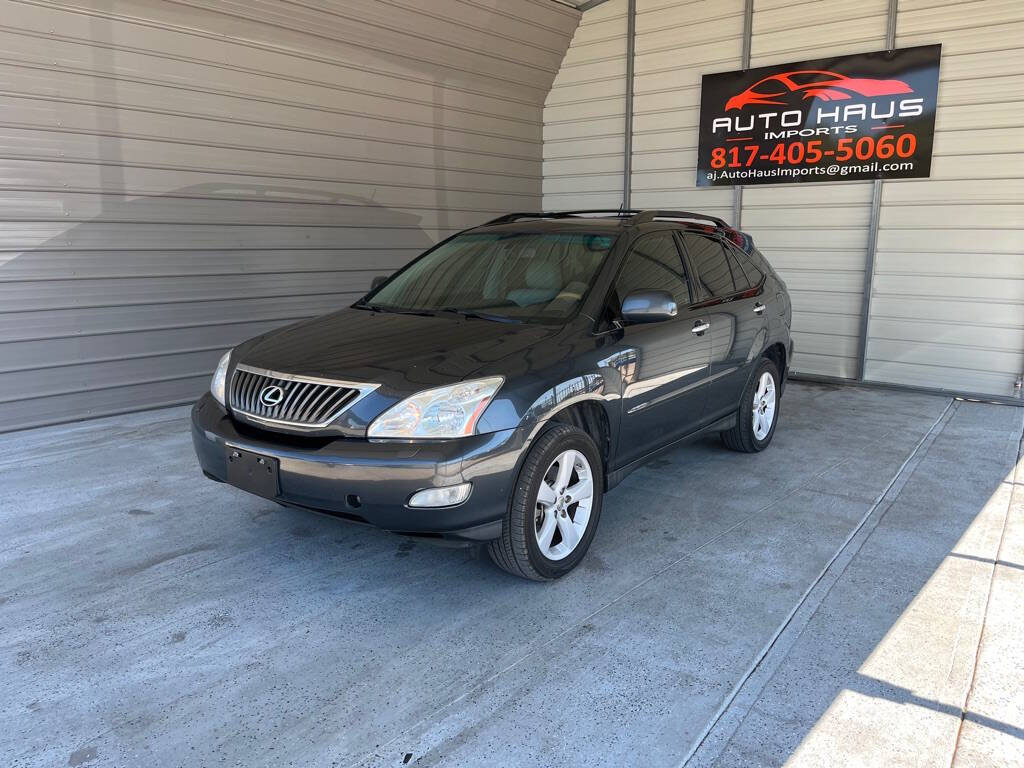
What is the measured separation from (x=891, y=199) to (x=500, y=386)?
6.12 m

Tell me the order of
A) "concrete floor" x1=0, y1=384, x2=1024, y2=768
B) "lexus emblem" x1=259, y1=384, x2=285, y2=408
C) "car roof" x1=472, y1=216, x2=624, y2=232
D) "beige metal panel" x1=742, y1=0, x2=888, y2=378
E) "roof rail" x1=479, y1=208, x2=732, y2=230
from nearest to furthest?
"concrete floor" x1=0, y1=384, x2=1024, y2=768 → "lexus emblem" x1=259, y1=384, x2=285, y2=408 → "car roof" x1=472, y1=216, x2=624, y2=232 → "roof rail" x1=479, y1=208, x2=732, y2=230 → "beige metal panel" x1=742, y1=0, x2=888, y2=378

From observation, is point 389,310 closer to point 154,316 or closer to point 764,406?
point 764,406

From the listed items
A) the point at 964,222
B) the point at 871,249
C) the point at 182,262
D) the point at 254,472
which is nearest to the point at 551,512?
the point at 254,472

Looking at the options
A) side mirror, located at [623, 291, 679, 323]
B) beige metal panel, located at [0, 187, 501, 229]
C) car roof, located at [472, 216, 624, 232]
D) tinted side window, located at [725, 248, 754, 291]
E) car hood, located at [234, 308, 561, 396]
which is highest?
beige metal panel, located at [0, 187, 501, 229]

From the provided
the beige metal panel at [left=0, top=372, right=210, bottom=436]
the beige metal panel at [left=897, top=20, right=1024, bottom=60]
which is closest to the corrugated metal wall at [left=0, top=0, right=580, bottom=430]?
the beige metal panel at [left=0, top=372, right=210, bottom=436]

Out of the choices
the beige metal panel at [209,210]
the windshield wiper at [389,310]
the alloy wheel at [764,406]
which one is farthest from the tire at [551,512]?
the beige metal panel at [209,210]

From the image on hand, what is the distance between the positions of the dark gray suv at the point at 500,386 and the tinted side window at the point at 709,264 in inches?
0.6

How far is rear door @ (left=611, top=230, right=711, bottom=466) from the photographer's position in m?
3.62

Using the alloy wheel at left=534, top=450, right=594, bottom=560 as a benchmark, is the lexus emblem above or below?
above

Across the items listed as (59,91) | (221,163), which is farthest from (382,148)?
(59,91)

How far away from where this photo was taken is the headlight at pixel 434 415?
→ 2.80 m

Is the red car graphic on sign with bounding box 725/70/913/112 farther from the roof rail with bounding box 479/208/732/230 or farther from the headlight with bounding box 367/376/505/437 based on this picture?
the headlight with bounding box 367/376/505/437

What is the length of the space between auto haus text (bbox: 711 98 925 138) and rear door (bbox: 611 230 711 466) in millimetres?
4333

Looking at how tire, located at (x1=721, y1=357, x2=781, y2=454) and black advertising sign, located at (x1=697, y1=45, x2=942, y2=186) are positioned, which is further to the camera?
black advertising sign, located at (x1=697, y1=45, x2=942, y2=186)
